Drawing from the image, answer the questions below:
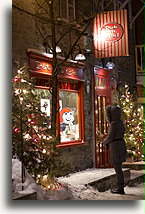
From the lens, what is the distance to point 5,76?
4.48 meters

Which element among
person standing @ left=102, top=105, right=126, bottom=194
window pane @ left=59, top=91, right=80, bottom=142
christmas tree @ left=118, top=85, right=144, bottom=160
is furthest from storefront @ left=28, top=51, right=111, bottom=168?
person standing @ left=102, top=105, right=126, bottom=194

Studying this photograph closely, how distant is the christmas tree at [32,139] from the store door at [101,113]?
11.4ft

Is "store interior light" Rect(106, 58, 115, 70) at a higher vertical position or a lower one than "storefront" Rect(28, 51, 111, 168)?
higher

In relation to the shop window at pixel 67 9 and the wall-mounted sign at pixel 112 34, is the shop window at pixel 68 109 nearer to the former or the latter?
the wall-mounted sign at pixel 112 34

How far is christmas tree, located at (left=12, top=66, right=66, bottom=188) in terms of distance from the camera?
5750 millimetres

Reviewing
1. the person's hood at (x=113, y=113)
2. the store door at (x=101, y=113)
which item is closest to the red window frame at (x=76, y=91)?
the store door at (x=101, y=113)

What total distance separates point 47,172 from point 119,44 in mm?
3718

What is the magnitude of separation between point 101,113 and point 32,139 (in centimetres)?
430

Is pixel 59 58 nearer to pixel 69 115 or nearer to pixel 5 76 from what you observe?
pixel 69 115

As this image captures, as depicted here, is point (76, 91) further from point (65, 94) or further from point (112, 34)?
point (112, 34)

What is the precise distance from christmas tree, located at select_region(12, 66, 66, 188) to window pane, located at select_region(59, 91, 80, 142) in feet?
6.41

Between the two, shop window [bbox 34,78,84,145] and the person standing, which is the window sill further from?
the person standing

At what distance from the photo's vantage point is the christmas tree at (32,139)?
18.9ft

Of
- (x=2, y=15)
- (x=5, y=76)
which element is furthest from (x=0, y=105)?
(x=2, y=15)
